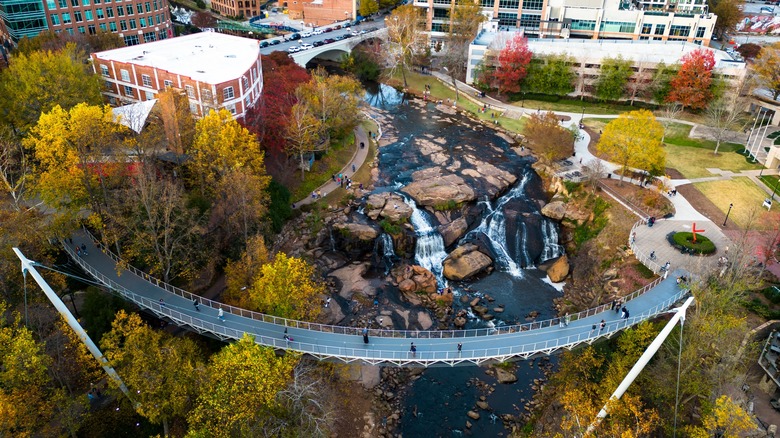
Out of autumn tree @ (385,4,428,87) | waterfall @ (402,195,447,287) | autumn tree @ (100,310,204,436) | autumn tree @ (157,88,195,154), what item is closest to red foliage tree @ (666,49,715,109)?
autumn tree @ (385,4,428,87)

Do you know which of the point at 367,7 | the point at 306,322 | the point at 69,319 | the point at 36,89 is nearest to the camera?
the point at 69,319

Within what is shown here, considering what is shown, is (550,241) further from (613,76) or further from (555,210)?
(613,76)

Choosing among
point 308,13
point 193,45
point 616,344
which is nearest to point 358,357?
point 616,344

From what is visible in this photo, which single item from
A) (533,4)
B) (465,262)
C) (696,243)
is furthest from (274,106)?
(533,4)

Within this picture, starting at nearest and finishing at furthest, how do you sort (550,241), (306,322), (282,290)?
1. (282,290)
2. (306,322)
3. (550,241)

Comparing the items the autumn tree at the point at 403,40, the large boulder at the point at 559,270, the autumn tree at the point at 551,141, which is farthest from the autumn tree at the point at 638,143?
the autumn tree at the point at 403,40

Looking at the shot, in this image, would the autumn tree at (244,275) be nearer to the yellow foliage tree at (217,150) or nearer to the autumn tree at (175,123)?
the yellow foliage tree at (217,150)

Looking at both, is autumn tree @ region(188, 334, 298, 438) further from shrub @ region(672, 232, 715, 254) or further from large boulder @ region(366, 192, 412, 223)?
shrub @ region(672, 232, 715, 254)
